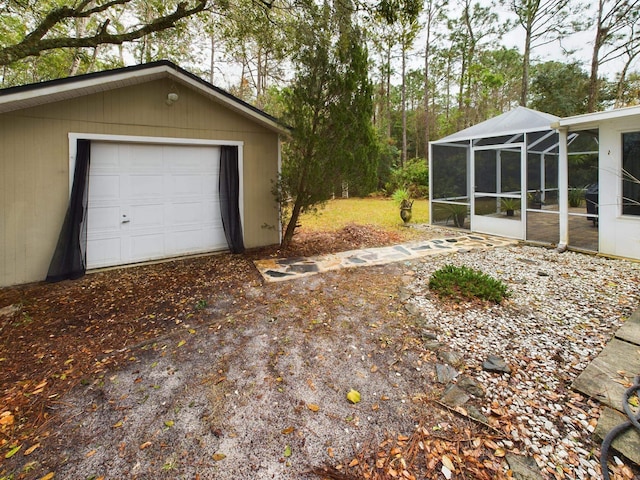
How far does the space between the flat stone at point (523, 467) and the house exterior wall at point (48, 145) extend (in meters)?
6.36

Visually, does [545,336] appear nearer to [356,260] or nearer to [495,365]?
[495,365]

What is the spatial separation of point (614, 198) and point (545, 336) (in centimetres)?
426

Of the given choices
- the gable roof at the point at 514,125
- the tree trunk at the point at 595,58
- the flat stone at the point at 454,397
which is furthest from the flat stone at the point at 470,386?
the tree trunk at the point at 595,58

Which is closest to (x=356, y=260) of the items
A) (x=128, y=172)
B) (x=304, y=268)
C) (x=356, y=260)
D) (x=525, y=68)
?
(x=356, y=260)

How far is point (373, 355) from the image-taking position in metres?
2.89

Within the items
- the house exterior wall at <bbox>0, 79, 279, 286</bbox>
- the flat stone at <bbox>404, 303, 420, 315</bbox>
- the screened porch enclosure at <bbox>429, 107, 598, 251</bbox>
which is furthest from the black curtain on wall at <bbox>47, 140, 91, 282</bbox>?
the screened porch enclosure at <bbox>429, 107, 598, 251</bbox>

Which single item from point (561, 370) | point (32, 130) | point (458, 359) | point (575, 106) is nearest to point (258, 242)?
point (32, 130)

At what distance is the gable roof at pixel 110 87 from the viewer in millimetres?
4258

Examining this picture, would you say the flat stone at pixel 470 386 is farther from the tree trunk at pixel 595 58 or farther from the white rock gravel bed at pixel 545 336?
the tree trunk at pixel 595 58

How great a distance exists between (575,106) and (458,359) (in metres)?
18.2

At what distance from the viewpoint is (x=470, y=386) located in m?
2.43

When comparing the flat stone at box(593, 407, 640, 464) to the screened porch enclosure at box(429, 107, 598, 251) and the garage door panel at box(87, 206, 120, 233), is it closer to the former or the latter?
the screened porch enclosure at box(429, 107, 598, 251)

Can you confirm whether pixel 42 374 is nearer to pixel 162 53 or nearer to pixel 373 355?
pixel 373 355

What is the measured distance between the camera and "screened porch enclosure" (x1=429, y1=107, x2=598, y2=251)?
6.70 m
